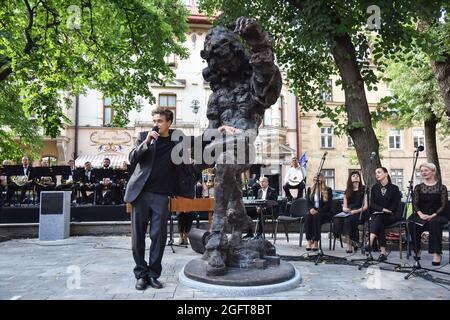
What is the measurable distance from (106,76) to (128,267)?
9.79 meters

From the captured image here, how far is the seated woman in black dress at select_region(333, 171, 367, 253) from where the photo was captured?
7.86 metres

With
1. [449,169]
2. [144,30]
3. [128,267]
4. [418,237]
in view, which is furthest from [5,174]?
[449,169]

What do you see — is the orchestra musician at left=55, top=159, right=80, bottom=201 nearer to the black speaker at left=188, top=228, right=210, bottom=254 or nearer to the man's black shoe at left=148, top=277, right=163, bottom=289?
the black speaker at left=188, top=228, right=210, bottom=254

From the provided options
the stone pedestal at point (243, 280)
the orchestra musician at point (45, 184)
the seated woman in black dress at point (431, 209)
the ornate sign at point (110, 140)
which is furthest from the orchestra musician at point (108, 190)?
the ornate sign at point (110, 140)

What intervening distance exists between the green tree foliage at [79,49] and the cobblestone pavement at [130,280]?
5.98 metres

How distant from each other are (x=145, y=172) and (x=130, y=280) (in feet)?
4.57

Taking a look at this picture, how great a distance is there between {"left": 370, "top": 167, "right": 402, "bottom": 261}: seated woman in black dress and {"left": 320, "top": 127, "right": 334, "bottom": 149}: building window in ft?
79.3

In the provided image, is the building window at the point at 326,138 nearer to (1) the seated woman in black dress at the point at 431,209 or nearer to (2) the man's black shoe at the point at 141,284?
(1) the seated woman in black dress at the point at 431,209

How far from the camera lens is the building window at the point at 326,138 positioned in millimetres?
31469

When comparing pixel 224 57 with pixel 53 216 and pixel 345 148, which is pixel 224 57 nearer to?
pixel 53 216

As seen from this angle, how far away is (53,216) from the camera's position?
32.4ft

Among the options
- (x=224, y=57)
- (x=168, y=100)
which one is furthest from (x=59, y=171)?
(x=168, y=100)

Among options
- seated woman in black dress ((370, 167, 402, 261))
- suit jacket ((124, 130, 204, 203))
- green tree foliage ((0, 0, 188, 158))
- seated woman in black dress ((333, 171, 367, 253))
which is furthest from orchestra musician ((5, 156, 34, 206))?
seated woman in black dress ((370, 167, 402, 261))
